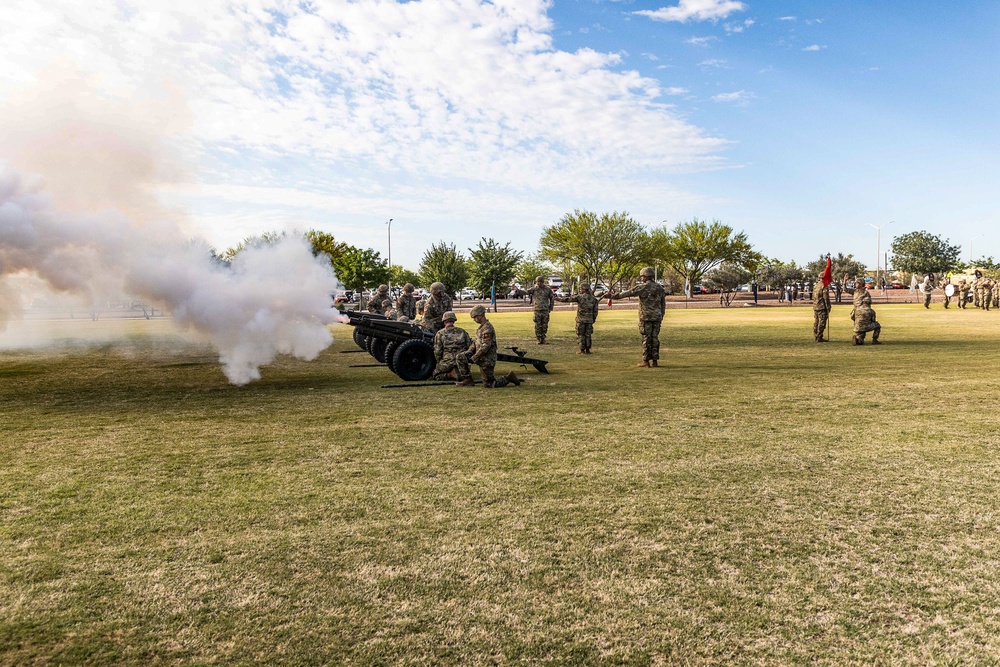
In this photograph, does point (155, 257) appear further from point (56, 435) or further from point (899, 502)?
point (899, 502)

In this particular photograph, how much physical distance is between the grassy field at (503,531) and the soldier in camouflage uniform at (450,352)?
208 centimetres

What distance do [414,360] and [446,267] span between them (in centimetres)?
4706

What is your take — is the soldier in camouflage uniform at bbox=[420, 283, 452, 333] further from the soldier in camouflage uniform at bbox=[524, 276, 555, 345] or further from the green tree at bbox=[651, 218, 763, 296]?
the green tree at bbox=[651, 218, 763, 296]

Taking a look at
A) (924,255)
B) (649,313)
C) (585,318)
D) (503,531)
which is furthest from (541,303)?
(924,255)

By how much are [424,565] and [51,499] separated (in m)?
3.50

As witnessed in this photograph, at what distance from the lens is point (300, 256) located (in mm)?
Answer: 13305

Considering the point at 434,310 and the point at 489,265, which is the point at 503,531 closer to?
the point at 434,310

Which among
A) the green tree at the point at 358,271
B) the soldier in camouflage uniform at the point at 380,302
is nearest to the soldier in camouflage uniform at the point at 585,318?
the soldier in camouflage uniform at the point at 380,302

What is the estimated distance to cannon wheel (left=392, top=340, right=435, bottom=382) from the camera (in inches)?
527

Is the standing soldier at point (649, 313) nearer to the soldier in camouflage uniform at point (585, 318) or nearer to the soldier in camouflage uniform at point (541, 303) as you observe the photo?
the soldier in camouflage uniform at point (585, 318)

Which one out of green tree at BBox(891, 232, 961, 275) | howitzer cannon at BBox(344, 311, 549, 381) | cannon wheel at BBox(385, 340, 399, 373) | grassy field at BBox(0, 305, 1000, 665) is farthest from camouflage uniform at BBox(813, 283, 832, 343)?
green tree at BBox(891, 232, 961, 275)

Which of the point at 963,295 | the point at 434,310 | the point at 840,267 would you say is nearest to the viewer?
the point at 434,310

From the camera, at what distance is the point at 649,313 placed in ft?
50.8

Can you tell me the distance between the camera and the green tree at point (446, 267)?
5997cm
